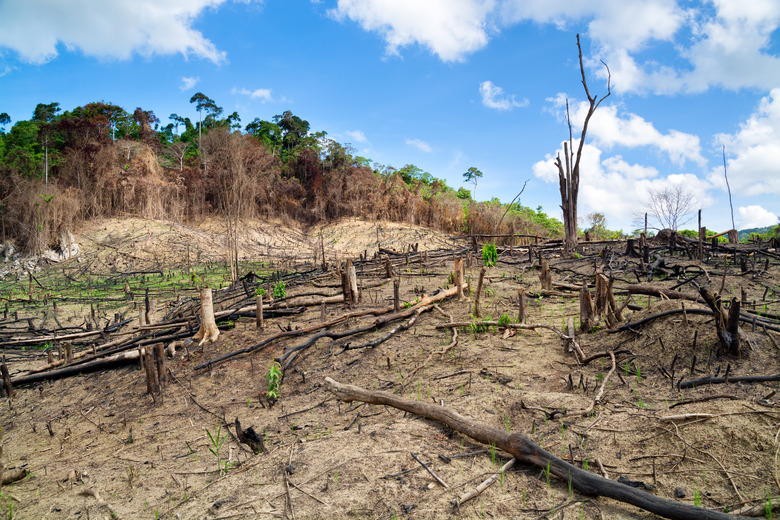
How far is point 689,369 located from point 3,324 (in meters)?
14.8

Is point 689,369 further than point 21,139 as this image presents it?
No

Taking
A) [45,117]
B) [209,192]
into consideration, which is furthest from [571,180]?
[45,117]

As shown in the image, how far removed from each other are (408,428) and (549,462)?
1295 mm

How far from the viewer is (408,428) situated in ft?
12.3

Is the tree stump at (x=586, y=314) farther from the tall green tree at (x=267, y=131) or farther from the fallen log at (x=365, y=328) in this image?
the tall green tree at (x=267, y=131)

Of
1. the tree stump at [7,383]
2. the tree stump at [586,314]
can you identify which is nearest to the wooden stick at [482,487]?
the tree stump at [586,314]

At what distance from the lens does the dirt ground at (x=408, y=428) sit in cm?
281

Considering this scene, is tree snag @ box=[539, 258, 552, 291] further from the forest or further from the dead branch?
the forest

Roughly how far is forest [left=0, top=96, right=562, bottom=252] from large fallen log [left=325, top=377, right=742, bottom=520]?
706 inches

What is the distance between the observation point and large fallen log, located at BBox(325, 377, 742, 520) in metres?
2.30

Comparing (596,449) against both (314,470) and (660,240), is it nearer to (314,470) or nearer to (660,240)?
(314,470)

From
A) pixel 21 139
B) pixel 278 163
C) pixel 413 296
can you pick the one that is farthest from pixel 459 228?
pixel 21 139

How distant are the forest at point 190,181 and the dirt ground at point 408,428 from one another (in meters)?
14.9

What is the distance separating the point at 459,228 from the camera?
105 ft
